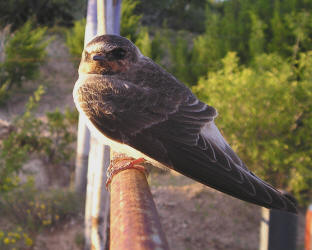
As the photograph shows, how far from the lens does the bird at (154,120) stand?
1826 mm

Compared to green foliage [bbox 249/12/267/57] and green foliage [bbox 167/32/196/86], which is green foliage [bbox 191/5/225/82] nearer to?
green foliage [bbox 167/32/196/86]

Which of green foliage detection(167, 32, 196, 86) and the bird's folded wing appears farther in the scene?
green foliage detection(167, 32, 196, 86)

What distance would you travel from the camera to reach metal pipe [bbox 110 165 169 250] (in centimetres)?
92

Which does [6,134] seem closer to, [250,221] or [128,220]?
[250,221]

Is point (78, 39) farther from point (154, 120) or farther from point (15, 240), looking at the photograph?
point (154, 120)

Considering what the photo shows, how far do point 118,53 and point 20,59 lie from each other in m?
6.70

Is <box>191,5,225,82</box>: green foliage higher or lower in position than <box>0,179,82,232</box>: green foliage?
higher

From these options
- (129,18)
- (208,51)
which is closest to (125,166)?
(129,18)

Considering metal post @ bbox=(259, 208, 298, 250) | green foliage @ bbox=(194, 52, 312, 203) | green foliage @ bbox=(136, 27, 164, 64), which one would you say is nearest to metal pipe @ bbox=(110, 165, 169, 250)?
metal post @ bbox=(259, 208, 298, 250)

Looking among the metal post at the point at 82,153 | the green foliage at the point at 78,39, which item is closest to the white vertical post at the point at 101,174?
the metal post at the point at 82,153

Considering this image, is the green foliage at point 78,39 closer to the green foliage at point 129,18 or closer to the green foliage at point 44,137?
the green foliage at point 129,18

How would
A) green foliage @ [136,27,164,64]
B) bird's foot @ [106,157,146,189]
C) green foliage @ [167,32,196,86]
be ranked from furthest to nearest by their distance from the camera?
green foliage @ [167,32,196,86] → green foliage @ [136,27,164,64] → bird's foot @ [106,157,146,189]

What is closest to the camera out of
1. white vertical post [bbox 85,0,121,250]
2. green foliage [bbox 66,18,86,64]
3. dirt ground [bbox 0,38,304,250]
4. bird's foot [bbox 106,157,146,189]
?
bird's foot [bbox 106,157,146,189]

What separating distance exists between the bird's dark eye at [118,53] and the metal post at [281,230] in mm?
1487
